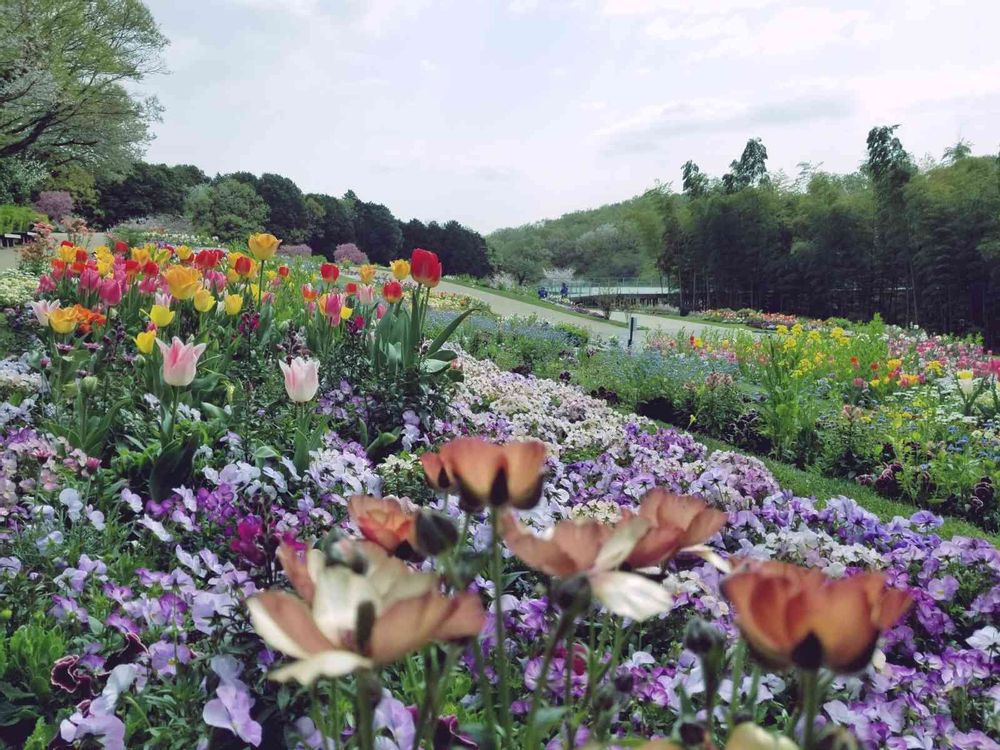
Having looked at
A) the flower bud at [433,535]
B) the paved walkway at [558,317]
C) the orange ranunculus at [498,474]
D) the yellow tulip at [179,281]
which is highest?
the yellow tulip at [179,281]

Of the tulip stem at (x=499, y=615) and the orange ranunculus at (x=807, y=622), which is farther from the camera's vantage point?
the tulip stem at (x=499, y=615)

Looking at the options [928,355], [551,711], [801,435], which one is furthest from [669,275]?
[551,711]

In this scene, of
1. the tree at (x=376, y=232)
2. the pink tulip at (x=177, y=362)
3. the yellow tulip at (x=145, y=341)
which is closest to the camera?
the pink tulip at (x=177, y=362)

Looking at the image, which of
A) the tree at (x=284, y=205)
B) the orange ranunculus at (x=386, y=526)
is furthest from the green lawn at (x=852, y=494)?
the tree at (x=284, y=205)

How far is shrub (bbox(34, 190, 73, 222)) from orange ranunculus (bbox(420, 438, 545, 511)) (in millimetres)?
27168

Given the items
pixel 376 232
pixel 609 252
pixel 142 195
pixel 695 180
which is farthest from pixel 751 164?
pixel 609 252

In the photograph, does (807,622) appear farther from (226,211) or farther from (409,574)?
(226,211)

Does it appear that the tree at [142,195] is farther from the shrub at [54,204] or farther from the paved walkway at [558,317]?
the paved walkway at [558,317]

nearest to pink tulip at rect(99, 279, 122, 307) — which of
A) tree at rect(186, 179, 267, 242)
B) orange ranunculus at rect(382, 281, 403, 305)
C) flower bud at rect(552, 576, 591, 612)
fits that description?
orange ranunculus at rect(382, 281, 403, 305)

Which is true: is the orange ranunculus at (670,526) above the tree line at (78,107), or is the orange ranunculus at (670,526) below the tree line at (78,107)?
below

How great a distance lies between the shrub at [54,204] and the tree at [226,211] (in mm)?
4184

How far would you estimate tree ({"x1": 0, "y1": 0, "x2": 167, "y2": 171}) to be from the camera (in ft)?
59.5

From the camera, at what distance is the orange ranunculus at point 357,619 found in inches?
15.0

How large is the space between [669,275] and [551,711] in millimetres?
33683
